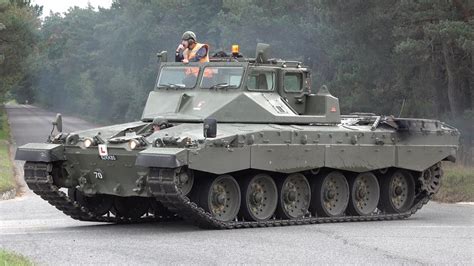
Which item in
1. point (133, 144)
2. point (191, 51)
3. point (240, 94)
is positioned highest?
point (191, 51)

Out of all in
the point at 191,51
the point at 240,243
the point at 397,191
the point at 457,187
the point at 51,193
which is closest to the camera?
the point at 240,243

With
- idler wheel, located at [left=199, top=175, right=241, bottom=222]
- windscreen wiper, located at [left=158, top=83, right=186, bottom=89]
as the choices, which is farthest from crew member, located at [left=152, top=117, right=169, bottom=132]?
idler wheel, located at [left=199, top=175, right=241, bottom=222]

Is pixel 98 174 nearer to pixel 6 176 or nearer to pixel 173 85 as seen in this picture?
pixel 173 85

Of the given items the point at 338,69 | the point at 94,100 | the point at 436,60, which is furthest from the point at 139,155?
the point at 94,100

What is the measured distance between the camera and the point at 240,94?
1934cm

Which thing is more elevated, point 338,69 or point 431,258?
point 338,69

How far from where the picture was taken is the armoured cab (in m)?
19.2

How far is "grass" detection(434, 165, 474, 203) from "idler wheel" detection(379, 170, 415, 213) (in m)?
5.57

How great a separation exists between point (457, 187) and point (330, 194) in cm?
890

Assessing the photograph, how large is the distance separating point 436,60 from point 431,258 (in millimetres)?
26819

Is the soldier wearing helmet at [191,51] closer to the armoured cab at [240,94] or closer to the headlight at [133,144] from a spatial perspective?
the armoured cab at [240,94]

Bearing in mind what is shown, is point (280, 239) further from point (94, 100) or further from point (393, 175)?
point (94, 100)

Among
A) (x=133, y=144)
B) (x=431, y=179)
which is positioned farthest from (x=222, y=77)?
(x=431, y=179)

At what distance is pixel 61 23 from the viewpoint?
110500 millimetres
